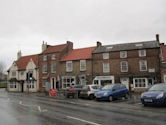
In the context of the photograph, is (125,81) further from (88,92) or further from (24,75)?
(24,75)

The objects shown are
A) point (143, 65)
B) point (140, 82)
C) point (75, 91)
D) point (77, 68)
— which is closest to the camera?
point (75, 91)

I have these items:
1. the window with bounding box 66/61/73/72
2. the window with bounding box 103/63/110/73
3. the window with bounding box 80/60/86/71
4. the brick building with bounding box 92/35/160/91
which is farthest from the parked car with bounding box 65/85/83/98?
the window with bounding box 66/61/73/72

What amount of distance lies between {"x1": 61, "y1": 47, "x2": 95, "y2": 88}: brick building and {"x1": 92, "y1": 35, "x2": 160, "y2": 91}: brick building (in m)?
1.26

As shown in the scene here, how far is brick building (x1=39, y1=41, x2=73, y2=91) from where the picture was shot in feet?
169

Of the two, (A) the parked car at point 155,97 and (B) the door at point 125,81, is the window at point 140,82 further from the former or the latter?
(A) the parked car at point 155,97

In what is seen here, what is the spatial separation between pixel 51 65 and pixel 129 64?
16678 millimetres

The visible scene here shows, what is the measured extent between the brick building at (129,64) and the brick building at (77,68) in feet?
4.14

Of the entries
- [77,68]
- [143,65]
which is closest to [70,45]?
[77,68]

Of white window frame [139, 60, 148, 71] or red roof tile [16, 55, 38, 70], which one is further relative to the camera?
red roof tile [16, 55, 38, 70]

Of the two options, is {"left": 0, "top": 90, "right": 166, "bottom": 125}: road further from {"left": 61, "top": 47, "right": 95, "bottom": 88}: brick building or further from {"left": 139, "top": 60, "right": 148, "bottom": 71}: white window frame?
{"left": 61, "top": 47, "right": 95, "bottom": 88}: brick building

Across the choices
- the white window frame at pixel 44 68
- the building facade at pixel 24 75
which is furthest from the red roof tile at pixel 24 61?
the white window frame at pixel 44 68

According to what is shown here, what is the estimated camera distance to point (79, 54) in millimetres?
50406

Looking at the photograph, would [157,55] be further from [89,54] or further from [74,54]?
[74,54]

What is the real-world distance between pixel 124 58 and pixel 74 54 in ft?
37.5
